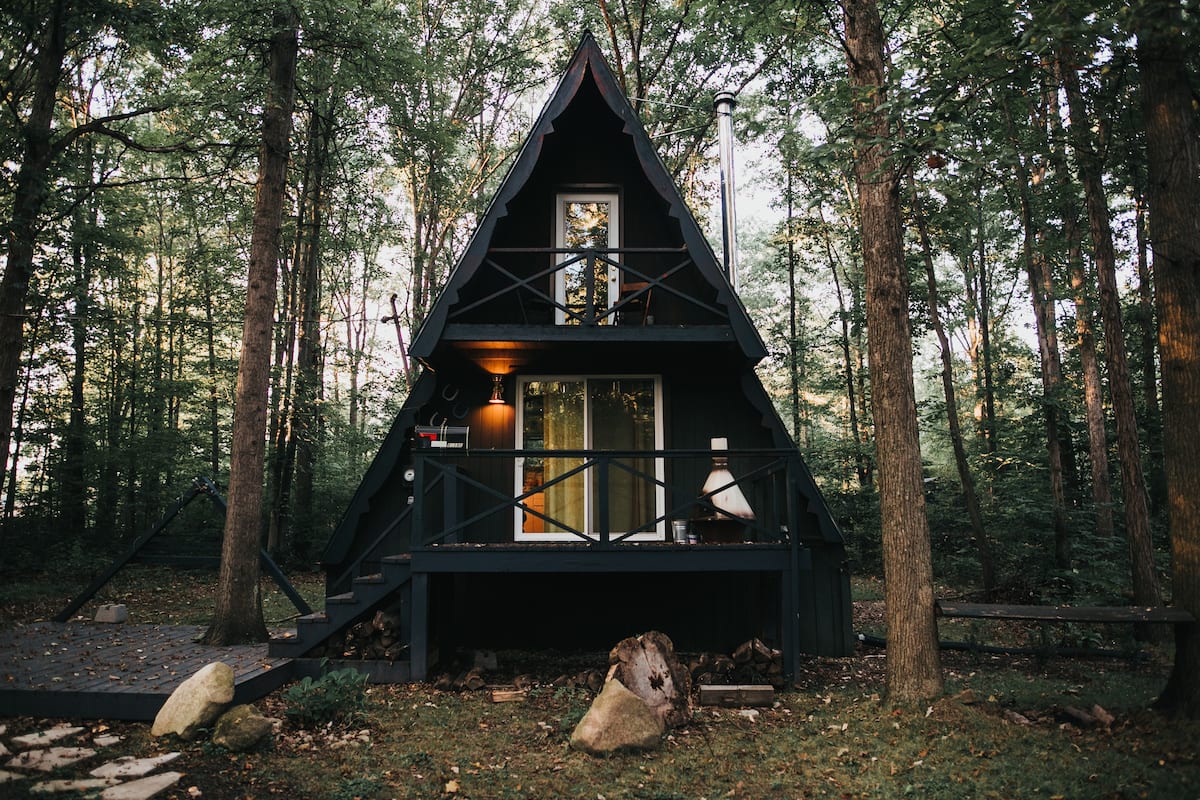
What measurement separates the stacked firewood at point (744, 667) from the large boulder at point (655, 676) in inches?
52.0

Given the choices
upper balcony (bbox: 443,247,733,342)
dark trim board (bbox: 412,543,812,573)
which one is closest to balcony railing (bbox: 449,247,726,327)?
upper balcony (bbox: 443,247,733,342)

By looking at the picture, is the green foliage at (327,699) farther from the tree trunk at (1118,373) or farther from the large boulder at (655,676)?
the tree trunk at (1118,373)

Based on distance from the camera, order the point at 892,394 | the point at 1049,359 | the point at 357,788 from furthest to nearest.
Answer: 1. the point at 1049,359
2. the point at 892,394
3. the point at 357,788

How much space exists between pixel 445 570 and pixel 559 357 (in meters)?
3.21

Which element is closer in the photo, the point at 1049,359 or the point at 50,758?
the point at 50,758

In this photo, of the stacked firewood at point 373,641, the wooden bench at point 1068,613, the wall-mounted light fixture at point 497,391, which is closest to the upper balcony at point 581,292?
the wall-mounted light fixture at point 497,391

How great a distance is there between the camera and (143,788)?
4375 millimetres

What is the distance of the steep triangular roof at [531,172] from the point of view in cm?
814

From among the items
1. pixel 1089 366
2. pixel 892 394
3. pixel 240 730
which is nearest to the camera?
pixel 240 730

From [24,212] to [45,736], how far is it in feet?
25.8

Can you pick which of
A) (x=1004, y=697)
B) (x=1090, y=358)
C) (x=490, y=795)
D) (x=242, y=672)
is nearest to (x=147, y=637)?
(x=242, y=672)

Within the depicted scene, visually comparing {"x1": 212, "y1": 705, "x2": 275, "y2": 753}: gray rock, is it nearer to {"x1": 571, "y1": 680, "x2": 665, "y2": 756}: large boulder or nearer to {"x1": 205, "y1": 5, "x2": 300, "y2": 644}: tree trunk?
{"x1": 571, "y1": 680, "x2": 665, "y2": 756}: large boulder

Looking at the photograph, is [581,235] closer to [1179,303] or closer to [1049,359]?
[1179,303]

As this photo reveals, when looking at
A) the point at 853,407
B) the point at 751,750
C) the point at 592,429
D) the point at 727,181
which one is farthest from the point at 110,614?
the point at 853,407
